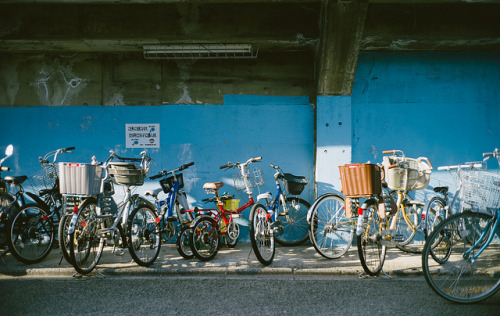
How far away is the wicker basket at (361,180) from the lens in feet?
15.7

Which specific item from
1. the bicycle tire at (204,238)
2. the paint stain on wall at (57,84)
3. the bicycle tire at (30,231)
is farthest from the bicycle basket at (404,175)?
the paint stain on wall at (57,84)

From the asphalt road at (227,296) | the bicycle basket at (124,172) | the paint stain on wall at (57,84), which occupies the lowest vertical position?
the asphalt road at (227,296)

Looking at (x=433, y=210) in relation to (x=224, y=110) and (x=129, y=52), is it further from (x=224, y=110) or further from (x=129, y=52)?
(x=129, y=52)

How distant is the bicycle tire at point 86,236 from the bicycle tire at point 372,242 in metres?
3.48

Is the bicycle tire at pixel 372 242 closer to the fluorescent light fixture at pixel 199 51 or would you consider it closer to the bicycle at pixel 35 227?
the fluorescent light fixture at pixel 199 51

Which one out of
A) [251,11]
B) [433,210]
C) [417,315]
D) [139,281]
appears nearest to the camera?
[417,315]

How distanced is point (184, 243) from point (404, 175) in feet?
11.2

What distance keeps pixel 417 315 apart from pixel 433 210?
2.53m

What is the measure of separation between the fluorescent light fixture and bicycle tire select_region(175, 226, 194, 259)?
10.6 feet

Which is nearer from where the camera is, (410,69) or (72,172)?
(72,172)

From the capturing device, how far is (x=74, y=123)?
7.22 metres

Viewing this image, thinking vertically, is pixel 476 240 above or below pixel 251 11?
below

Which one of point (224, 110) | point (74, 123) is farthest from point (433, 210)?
point (74, 123)

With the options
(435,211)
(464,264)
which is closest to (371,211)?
(464,264)
